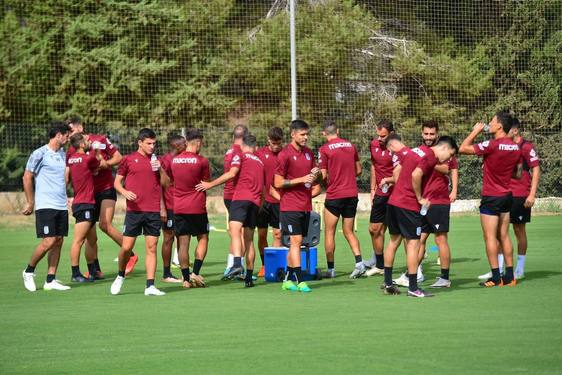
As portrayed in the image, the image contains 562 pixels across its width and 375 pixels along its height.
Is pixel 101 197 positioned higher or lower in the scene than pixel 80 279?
higher

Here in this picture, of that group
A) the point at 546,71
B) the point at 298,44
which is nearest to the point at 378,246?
the point at 298,44

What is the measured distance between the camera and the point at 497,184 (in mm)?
11422

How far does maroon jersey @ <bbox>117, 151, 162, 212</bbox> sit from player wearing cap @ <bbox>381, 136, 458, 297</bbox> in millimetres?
2850

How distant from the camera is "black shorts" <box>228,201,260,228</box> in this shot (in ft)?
39.6

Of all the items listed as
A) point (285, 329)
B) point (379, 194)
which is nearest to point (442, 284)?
point (379, 194)

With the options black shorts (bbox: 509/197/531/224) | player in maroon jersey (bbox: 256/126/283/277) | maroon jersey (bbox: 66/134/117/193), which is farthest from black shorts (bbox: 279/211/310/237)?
maroon jersey (bbox: 66/134/117/193)

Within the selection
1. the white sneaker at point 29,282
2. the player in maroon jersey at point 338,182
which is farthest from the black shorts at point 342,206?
the white sneaker at point 29,282

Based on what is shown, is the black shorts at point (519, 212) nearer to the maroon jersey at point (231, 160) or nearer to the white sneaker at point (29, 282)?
the maroon jersey at point (231, 160)

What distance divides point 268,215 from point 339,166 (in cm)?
144

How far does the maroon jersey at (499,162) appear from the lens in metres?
11.3

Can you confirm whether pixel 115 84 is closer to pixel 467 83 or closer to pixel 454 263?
pixel 467 83

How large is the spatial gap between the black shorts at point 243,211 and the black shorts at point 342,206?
3.41 feet

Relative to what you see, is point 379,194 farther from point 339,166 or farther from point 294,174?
point 294,174

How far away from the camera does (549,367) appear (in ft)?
21.8
